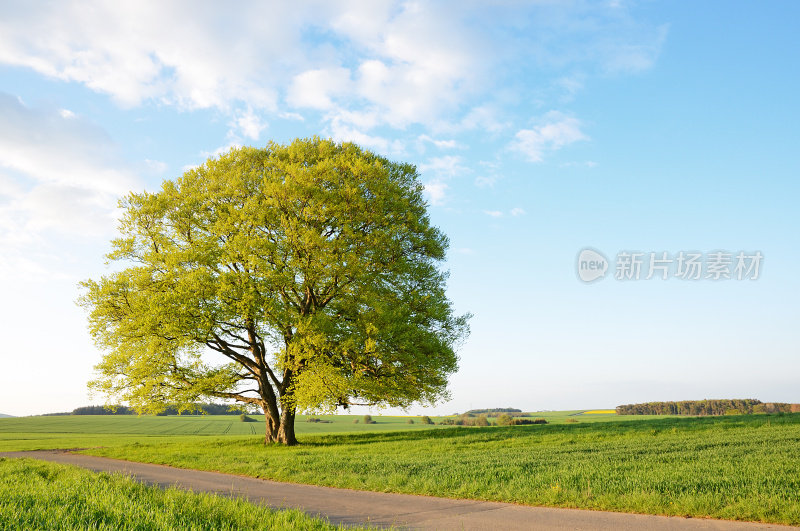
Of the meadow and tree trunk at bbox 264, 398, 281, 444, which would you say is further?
tree trunk at bbox 264, 398, 281, 444

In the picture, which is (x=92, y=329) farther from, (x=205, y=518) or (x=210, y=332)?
(x=205, y=518)

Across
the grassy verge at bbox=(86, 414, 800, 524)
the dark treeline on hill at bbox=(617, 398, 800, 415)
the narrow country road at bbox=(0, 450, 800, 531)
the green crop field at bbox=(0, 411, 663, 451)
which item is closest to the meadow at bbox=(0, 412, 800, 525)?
the grassy verge at bbox=(86, 414, 800, 524)

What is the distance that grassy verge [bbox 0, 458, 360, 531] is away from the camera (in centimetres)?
716

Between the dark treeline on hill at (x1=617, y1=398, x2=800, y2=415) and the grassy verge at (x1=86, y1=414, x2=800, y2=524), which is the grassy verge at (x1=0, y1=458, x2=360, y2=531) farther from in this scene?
the dark treeline on hill at (x1=617, y1=398, x2=800, y2=415)

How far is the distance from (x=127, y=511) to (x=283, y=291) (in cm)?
1980

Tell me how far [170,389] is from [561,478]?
22.1m

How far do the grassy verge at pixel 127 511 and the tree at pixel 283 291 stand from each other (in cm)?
1499

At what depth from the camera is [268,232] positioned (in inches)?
1120

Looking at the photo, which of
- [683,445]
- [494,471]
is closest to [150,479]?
[494,471]

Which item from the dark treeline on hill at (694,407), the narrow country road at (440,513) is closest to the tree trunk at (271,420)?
the narrow country road at (440,513)

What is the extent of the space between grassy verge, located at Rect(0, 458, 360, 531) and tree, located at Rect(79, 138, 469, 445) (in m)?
15.0

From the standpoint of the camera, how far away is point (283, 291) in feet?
89.9

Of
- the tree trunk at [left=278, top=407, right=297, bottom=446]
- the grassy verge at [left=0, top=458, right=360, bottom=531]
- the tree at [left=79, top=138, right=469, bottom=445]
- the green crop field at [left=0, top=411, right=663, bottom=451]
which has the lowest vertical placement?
the green crop field at [left=0, top=411, right=663, bottom=451]

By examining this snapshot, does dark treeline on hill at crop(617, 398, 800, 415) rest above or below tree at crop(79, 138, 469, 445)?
below
